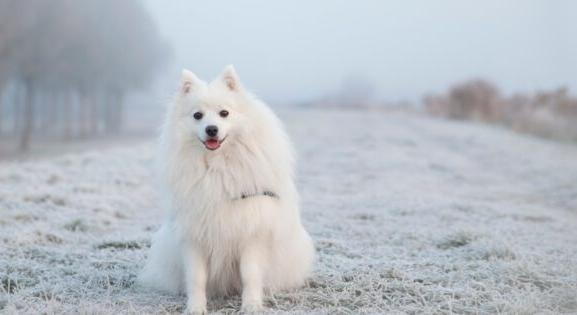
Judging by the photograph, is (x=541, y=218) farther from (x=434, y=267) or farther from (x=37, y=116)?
(x=37, y=116)

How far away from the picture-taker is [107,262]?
16.0 feet

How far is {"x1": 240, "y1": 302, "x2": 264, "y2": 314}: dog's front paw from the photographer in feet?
11.9

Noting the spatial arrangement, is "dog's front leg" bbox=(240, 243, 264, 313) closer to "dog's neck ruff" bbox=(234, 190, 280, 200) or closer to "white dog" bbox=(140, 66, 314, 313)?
"white dog" bbox=(140, 66, 314, 313)

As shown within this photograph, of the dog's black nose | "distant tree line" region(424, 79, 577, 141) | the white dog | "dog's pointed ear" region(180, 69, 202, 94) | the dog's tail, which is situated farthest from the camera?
"distant tree line" region(424, 79, 577, 141)

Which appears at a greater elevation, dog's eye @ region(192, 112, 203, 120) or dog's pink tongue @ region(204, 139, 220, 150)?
dog's eye @ region(192, 112, 203, 120)

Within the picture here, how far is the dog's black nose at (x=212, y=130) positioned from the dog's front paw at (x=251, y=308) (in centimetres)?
110

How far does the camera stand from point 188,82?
375cm

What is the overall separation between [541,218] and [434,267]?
3407 millimetres

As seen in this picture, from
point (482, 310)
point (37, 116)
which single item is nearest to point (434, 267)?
point (482, 310)

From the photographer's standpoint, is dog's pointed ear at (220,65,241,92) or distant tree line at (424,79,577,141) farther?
distant tree line at (424,79,577,141)

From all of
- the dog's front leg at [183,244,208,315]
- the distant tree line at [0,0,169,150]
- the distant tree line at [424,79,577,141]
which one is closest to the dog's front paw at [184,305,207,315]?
the dog's front leg at [183,244,208,315]

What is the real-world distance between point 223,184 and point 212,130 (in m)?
0.37

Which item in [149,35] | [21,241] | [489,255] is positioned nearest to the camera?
[489,255]

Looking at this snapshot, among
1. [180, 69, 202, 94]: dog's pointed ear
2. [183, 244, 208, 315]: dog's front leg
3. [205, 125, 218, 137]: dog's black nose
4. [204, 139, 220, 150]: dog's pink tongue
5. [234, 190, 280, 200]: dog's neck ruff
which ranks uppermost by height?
[180, 69, 202, 94]: dog's pointed ear
